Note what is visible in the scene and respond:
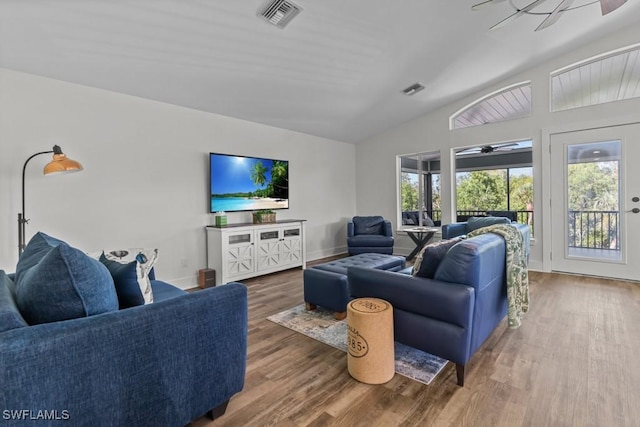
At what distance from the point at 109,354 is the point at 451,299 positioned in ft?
5.56

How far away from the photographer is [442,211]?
18.5 feet

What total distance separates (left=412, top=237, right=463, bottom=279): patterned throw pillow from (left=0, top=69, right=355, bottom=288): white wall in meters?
3.13

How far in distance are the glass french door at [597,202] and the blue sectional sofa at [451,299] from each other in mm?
3164

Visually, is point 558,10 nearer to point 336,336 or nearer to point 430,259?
point 430,259

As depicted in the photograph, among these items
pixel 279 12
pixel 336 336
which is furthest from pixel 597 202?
pixel 279 12

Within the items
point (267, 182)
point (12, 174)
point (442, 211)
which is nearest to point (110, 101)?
point (12, 174)

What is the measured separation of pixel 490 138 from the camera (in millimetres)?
5023

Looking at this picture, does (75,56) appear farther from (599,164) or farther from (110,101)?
(599,164)

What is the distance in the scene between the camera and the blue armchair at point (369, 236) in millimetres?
5469

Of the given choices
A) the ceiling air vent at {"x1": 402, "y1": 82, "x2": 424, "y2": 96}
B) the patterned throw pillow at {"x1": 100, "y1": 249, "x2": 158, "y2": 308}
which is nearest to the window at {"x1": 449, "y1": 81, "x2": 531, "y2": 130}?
the ceiling air vent at {"x1": 402, "y1": 82, "x2": 424, "y2": 96}

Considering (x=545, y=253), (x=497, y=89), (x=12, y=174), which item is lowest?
(x=545, y=253)

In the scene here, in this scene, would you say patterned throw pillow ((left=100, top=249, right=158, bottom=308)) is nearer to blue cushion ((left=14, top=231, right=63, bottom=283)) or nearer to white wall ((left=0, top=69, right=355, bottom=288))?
blue cushion ((left=14, top=231, right=63, bottom=283))

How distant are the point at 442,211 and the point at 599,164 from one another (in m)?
2.23

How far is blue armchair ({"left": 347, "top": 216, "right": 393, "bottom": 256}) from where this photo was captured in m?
5.47
